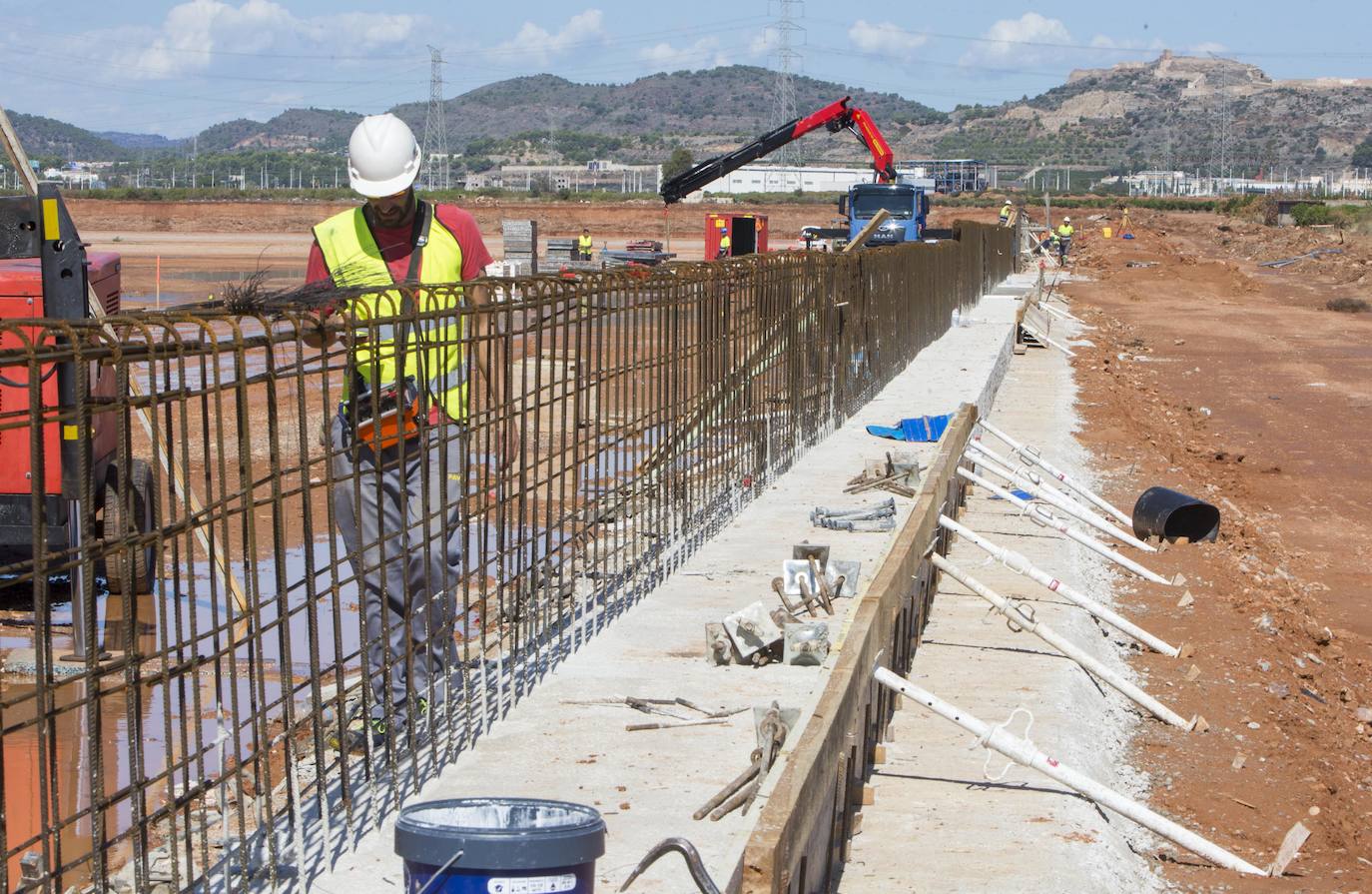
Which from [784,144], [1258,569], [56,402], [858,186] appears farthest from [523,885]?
[784,144]

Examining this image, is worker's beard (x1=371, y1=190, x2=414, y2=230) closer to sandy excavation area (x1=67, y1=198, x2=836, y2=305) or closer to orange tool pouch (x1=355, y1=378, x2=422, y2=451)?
orange tool pouch (x1=355, y1=378, x2=422, y2=451)

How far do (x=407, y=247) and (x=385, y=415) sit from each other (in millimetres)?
760

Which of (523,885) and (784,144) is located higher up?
(784,144)

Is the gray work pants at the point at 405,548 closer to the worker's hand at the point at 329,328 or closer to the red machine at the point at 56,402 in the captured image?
the worker's hand at the point at 329,328

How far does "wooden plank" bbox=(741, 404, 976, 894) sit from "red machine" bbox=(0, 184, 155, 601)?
1.58m

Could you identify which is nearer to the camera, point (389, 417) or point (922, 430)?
point (389, 417)

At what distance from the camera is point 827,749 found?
15.7ft

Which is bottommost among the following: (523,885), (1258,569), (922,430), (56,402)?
(1258,569)

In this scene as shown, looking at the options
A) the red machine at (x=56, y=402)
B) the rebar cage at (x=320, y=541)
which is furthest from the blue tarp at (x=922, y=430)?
the red machine at (x=56, y=402)

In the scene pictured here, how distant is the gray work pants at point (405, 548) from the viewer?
5.14 meters

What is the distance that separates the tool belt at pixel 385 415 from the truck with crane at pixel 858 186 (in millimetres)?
29501

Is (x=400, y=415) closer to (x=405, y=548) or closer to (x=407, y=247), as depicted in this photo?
(x=405, y=548)

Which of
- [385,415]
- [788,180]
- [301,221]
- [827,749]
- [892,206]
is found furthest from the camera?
[788,180]

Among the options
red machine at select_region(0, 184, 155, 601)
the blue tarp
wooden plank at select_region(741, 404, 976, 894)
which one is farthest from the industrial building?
wooden plank at select_region(741, 404, 976, 894)
